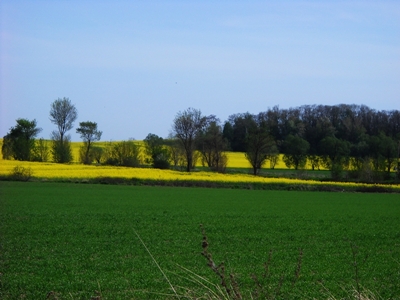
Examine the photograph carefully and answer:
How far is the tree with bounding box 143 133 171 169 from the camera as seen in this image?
224 ft

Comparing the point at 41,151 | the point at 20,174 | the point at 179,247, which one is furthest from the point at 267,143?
the point at 179,247

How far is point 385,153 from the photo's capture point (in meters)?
75.9

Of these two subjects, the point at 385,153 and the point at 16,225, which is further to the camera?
the point at 385,153

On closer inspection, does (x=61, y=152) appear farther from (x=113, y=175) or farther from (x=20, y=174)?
(x=20, y=174)

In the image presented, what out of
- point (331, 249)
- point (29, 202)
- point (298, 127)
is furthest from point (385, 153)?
point (331, 249)

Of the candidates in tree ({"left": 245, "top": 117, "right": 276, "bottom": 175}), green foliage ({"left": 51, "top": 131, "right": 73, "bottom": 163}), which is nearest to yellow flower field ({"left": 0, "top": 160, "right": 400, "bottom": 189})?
green foliage ({"left": 51, "top": 131, "right": 73, "bottom": 163})

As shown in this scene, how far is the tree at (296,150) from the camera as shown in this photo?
81.1 meters

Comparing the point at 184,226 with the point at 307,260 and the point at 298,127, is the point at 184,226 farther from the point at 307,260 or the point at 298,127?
the point at 298,127

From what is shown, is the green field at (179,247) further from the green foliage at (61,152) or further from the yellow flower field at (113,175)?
the green foliage at (61,152)

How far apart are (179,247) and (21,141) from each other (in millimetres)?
58428

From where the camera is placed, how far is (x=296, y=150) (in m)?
81.2

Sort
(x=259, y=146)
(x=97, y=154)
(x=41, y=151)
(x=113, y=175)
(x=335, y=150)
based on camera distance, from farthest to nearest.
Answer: (x=335, y=150) < (x=97, y=154) < (x=259, y=146) < (x=41, y=151) < (x=113, y=175)

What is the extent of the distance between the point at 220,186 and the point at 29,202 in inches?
957

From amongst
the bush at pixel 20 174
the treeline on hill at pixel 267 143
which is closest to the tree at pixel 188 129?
the treeline on hill at pixel 267 143
